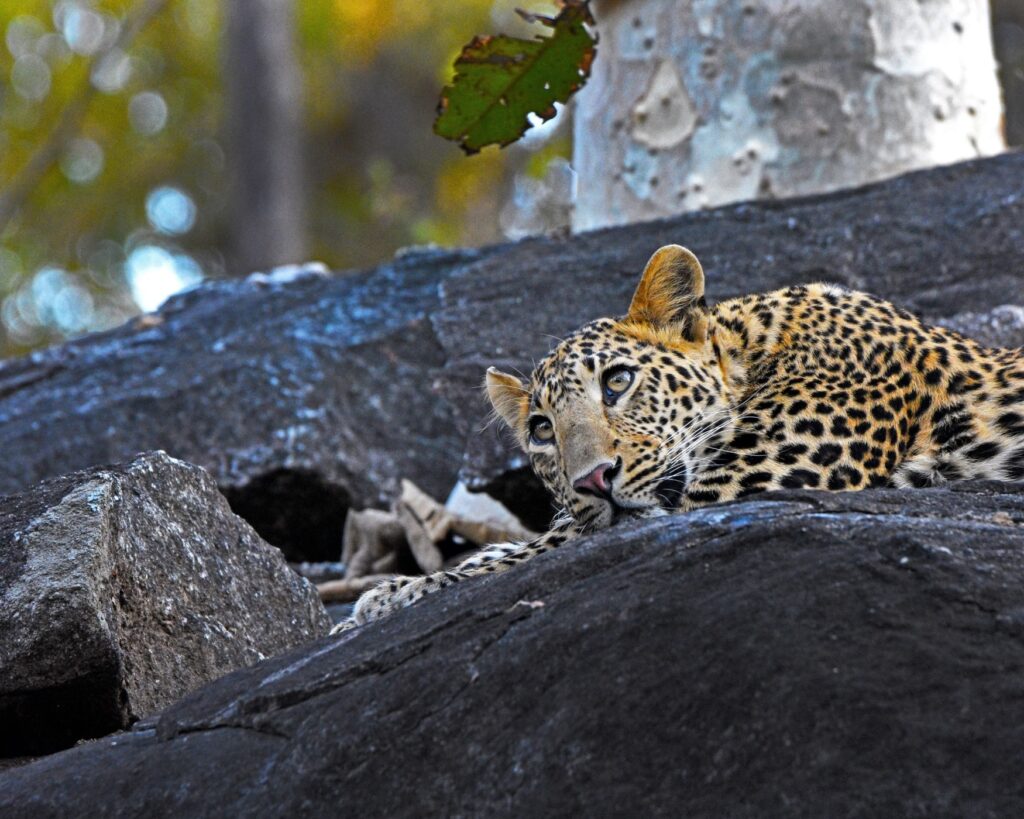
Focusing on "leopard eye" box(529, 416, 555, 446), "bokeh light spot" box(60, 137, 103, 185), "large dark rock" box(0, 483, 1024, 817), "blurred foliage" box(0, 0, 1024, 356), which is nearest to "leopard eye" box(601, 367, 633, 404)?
"leopard eye" box(529, 416, 555, 446)

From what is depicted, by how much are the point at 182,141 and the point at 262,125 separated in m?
14.6

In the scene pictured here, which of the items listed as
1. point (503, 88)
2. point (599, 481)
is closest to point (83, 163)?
point (503, 88)

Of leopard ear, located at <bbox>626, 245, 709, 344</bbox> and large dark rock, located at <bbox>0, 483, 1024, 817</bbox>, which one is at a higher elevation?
leopard ear, located at <bbox>626, 245, 709, 344</bbox>

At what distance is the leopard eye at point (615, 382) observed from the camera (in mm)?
6301

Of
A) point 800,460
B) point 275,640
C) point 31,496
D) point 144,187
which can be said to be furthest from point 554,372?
point 144,187

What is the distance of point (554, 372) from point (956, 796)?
3.29 meters

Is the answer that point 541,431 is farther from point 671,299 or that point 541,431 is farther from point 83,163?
point 83,163

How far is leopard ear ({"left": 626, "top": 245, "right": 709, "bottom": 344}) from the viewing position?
6715 millimetres

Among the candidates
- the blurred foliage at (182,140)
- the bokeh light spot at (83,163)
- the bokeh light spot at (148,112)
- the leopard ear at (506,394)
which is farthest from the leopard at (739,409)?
the bokeh light spot at (148,112)

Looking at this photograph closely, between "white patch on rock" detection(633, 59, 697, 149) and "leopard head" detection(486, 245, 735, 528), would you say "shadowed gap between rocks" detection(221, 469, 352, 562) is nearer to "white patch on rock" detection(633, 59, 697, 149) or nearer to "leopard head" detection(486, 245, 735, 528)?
"leopard head" detection(486, 245, 735, 528)

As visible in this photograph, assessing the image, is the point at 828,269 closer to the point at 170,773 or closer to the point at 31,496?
the point at 31,496

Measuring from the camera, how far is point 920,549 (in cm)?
416

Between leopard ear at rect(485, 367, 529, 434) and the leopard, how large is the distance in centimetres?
16

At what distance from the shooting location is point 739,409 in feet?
20.9
